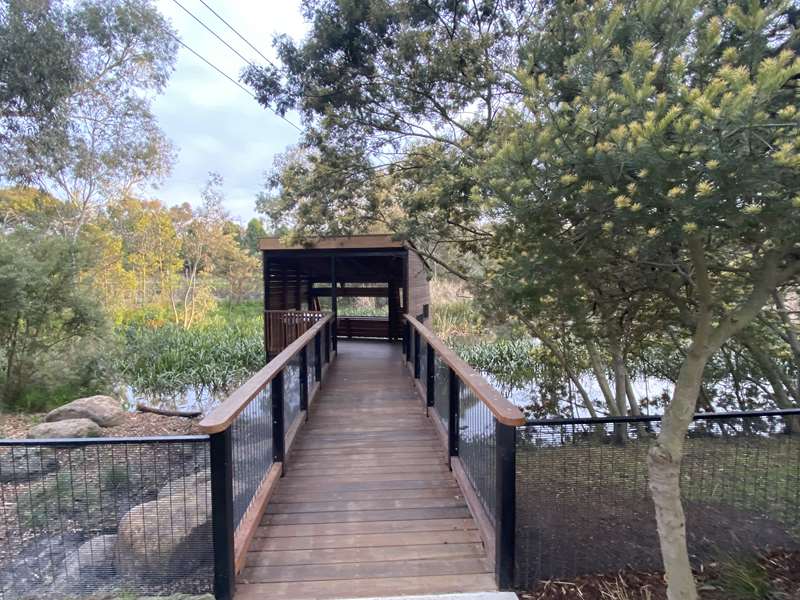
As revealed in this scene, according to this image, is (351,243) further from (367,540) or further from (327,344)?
(367,540)

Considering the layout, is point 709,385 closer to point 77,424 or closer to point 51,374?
point 77,424

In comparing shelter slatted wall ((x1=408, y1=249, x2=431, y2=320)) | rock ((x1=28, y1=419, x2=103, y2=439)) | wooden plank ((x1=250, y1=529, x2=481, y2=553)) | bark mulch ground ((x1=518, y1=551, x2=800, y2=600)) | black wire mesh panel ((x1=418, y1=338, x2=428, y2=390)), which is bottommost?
rock ((x1=28, y1=419, x2=103, y2=439))

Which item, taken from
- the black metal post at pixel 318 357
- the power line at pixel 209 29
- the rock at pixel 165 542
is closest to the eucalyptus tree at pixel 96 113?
the power line at pixel 209 29

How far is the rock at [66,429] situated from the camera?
235 inches

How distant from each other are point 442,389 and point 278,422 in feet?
4.96

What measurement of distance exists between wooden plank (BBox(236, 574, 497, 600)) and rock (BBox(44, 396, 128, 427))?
6.07m

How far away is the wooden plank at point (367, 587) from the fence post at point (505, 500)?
10cm

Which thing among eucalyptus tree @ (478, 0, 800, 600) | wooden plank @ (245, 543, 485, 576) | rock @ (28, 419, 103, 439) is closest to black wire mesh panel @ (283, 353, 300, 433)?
wooden plank @ (245, 543, 485, 576)

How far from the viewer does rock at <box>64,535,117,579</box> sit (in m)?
2.23

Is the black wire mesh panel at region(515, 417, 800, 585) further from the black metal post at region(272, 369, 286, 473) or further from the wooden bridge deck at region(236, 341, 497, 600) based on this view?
the black metal post at region(272, 369, 286, 473)

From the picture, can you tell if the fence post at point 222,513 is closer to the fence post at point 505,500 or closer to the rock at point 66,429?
the fence post at point 505,500

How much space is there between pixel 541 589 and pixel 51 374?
31.8ft

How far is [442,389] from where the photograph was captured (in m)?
4.15

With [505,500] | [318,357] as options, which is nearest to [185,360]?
[318,357]
